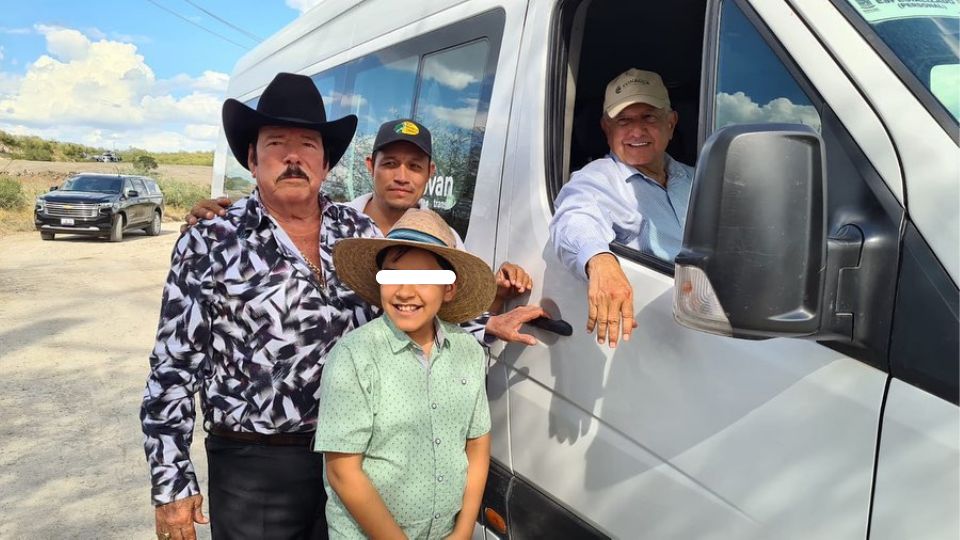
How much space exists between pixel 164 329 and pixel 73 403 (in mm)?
4347

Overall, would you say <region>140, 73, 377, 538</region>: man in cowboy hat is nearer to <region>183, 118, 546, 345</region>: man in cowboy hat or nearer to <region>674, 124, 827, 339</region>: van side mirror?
<region>183, 118, 546, 345</region>: man in cowboy hat

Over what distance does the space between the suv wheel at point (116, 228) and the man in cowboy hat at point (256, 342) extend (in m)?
16.8

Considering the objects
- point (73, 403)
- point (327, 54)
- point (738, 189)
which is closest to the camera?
point (738, 189)

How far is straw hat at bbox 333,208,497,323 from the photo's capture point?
66.3 inches

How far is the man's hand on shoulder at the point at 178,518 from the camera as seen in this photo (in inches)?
74.8

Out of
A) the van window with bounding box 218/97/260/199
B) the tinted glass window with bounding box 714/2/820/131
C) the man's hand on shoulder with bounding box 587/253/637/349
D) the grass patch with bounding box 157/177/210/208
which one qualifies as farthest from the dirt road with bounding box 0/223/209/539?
the grass patch with bounding box 157/177/210/208

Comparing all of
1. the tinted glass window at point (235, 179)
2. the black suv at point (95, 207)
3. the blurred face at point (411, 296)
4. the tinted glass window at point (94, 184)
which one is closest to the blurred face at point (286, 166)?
the blurred face at point (411, 296)

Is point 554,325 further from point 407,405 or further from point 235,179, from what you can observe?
point 235,179

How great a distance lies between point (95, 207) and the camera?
1623cm

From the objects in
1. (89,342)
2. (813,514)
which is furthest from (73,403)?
(813,514)

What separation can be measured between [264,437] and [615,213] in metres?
1.15

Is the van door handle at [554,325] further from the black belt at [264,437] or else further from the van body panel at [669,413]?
the black belt at [264,437]

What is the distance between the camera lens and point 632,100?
2061 mm

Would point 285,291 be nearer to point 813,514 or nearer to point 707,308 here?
point 707,308
